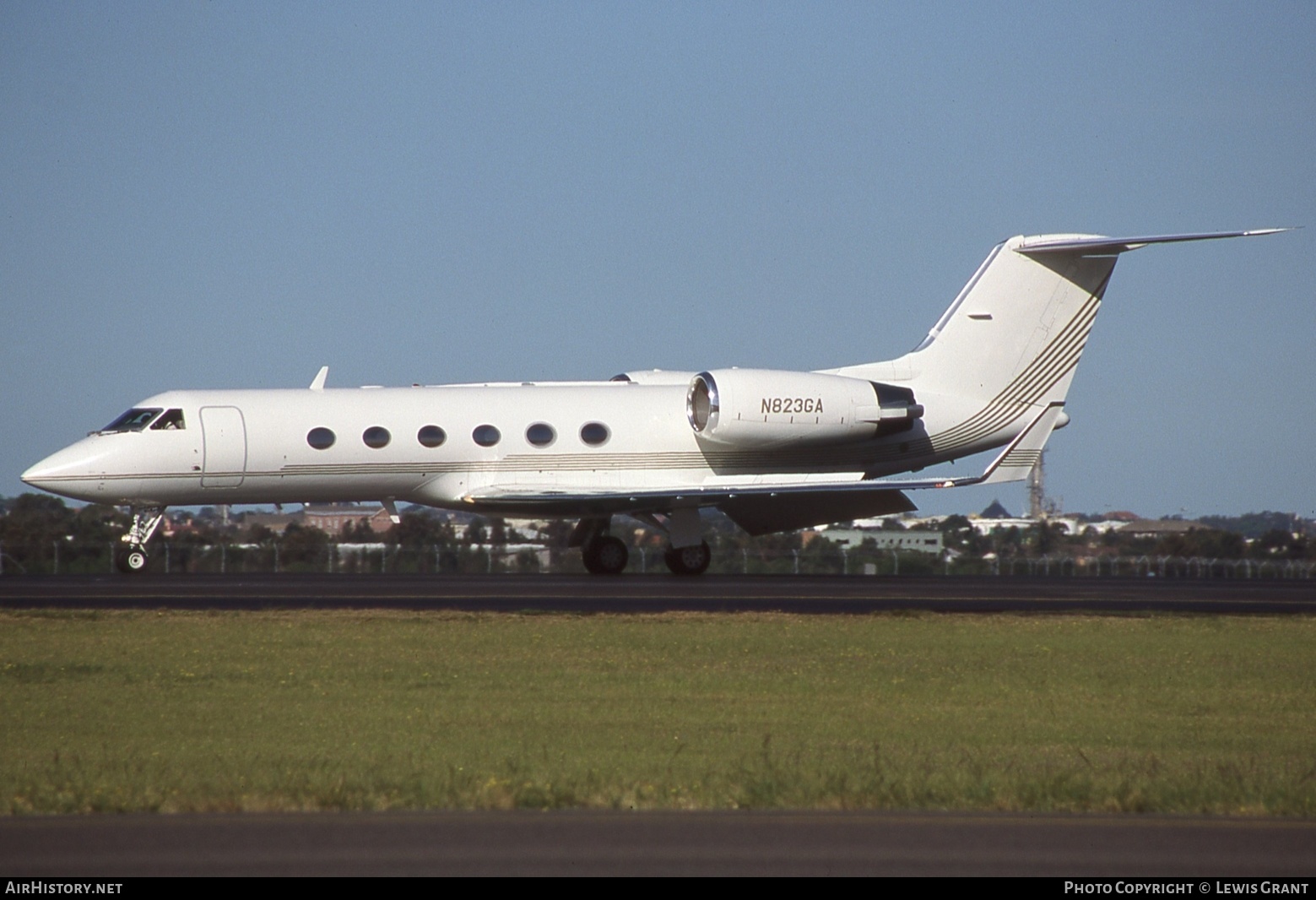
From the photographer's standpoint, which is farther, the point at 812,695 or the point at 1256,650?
the point at 1256,650

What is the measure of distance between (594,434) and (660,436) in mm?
1215

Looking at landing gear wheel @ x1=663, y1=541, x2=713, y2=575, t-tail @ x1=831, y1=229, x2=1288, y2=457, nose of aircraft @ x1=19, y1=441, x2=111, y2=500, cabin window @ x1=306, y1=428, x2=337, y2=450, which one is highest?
t-tail @ x1=831, y1=229, x2=1288, y2=457

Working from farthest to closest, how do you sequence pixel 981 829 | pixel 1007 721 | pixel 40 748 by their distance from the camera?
pixel 1007 721 → pixel 40 748 → pixel 981 829

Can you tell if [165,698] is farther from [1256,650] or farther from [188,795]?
[1256,650]

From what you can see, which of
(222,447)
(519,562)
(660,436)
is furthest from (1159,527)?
(222,447)

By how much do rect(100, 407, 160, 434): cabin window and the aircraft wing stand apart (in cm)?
541

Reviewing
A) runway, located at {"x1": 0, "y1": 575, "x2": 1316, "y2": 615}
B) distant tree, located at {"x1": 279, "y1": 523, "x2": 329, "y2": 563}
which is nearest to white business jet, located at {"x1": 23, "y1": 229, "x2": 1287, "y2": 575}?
runway, located at {"x1": 0, "y1": 575, "x2": 1316, "y2": 615}

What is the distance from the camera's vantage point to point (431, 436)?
86.0ft

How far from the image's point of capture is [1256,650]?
51.8 feet

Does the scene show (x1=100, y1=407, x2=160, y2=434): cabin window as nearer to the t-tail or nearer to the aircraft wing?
the aircraft wing

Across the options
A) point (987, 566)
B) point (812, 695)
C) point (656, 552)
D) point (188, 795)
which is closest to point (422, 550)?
point (656, 552)

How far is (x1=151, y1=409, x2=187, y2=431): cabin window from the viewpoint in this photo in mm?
25281

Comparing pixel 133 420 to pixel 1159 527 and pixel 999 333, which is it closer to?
pixel 999 333

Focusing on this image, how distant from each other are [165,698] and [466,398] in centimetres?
1525
